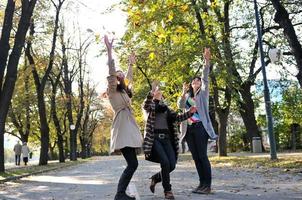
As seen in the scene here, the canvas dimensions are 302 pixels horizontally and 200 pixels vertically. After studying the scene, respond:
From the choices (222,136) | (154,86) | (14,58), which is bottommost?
(222,136)

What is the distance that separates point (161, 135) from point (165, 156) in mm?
372

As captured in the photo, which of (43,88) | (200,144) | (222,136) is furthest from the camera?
(43,88)

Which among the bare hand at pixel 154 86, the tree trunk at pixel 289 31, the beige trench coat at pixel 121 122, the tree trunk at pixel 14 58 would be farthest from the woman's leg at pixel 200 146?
the tree trunk at pixel 14 58

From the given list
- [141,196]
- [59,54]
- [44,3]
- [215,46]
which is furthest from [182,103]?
[59,54]

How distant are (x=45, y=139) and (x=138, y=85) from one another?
42.7 feet

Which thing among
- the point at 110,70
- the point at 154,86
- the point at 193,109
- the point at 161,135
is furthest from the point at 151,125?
the point at 110,70

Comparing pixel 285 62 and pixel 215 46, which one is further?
pixel 285 62

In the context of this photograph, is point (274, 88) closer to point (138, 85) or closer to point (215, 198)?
point (138, 85)

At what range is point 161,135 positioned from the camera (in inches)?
344

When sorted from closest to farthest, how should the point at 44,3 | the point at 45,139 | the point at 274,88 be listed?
the point at 44,3 < the point at 45,139 < the point at 274,88

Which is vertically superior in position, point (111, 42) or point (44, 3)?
point (44, 3)

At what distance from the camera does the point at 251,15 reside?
109ft

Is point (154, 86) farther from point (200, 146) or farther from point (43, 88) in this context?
point (43, 88)

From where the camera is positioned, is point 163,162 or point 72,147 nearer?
point 163,162
